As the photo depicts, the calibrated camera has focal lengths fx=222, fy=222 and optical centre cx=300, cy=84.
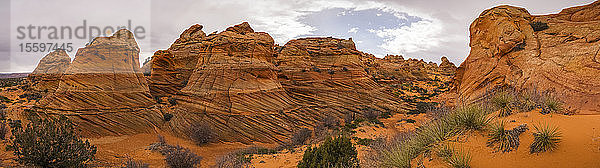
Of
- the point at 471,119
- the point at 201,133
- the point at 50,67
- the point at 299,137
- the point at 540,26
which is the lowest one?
the point at 299,137

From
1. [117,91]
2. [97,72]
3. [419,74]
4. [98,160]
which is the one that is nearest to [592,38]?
[98,160]

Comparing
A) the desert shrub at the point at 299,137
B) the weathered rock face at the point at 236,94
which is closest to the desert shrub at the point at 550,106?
the desert shrub at the point at 299,137

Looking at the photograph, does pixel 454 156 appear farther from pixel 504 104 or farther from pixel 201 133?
pixel 201 133

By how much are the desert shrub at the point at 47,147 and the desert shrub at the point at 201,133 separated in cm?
564

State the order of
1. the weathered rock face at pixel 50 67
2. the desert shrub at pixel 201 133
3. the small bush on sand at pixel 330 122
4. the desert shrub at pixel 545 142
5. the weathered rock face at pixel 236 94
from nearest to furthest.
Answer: the desert shrub at pixel 545 142 → the desert shrub at pixel 201 133 → the weathered rock face at pixel 236 94 → the small bush on sand at pixel 330 122 → the weathered rock face at pixel 50 67

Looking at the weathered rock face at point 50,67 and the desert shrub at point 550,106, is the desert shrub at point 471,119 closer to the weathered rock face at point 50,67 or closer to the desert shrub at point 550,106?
the desert shrub at point 550,106

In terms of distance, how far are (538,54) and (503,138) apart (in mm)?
7304

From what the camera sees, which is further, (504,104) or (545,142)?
(504,104)

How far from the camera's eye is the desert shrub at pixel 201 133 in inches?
492

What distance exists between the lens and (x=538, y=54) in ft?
24.8

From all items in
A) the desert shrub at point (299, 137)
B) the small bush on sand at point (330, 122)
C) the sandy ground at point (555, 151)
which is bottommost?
the desert shrub at point (299, 137)

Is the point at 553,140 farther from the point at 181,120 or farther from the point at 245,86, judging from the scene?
the point at 181,120

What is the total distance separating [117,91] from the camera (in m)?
13.9

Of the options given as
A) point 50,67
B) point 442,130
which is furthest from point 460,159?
point 50,67
